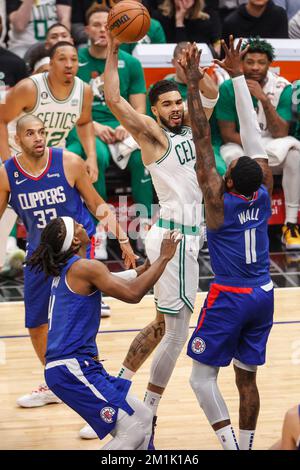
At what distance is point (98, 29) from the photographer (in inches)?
385

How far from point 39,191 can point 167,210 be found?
0.85 meters

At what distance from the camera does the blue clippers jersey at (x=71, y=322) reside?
510 centimetres

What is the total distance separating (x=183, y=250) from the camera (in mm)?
6066

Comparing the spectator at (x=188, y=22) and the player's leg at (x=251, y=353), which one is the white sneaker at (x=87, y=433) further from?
the spectator at (x=188, y=22)

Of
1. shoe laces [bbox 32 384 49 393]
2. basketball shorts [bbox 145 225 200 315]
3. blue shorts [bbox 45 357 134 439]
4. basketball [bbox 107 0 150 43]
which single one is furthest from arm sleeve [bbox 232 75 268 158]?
shoe laces [bbox 32 384 49 393]

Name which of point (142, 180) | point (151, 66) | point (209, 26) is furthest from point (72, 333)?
point (209, 26)

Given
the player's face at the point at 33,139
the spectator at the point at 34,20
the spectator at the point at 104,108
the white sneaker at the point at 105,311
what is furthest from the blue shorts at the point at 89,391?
the spectator at the point at 34,20

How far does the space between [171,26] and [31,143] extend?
502cm

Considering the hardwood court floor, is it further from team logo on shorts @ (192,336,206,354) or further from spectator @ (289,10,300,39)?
spectator @ (289,10,300,39)

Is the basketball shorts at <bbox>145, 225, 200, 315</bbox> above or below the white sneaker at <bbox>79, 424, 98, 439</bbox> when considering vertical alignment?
above

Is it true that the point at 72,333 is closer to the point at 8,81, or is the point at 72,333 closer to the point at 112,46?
the point at 112,46

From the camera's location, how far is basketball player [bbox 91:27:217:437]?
19.6ft

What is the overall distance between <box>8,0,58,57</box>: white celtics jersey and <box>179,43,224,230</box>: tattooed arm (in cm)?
568

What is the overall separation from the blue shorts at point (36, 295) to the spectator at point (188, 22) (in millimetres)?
4960
